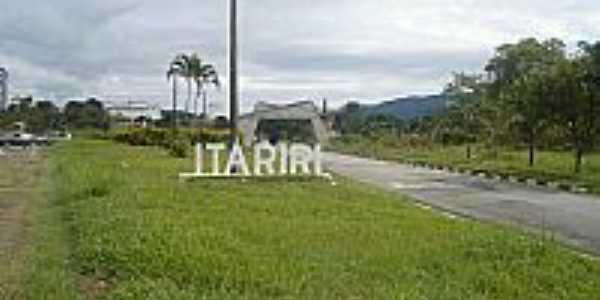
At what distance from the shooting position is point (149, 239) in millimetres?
12516

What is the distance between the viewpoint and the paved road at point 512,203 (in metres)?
17.9

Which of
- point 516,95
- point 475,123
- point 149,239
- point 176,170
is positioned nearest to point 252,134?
Answer: point 475,123

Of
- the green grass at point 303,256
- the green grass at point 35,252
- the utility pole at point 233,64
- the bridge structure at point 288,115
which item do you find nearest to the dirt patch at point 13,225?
the green grass at point 35,252

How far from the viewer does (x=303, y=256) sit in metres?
11.9

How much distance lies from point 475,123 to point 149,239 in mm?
53504

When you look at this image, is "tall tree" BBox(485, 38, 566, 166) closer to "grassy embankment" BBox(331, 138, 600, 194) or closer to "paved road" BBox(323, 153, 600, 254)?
"grassy embankment" BBox(331, 138, 600, 194)

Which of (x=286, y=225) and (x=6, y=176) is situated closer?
(x=286, y=225)

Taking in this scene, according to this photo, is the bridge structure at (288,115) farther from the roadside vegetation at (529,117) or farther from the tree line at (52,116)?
the tree line at (52,116)

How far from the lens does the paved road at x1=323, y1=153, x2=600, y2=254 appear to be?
17859 mm

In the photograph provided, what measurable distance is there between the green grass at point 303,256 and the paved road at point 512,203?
5.25 ft

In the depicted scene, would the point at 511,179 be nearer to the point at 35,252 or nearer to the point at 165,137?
the point at 35,252

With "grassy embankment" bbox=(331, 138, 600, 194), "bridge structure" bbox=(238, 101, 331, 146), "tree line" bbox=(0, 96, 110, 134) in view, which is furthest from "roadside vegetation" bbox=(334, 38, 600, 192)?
"tree line" bbox=(0, 96, 110, 134)

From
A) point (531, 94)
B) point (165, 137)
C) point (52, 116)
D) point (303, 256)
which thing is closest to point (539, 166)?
point (531, 94)

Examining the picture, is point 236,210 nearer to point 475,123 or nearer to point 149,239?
point 149,239
